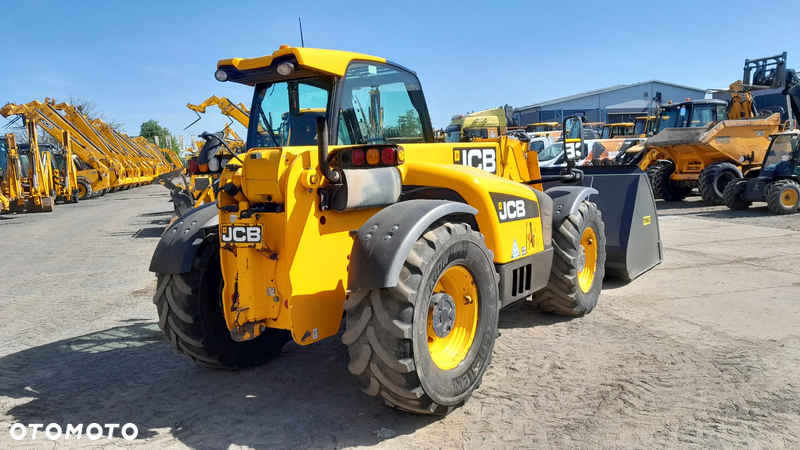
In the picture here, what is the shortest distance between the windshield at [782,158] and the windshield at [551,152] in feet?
20.2

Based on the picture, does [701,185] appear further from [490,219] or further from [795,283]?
[490,219]

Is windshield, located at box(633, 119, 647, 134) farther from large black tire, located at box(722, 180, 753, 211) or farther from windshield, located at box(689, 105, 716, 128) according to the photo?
large black tire, located at box(722, 180, 753, 211)

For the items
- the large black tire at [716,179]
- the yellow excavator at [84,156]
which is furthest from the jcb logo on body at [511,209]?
the yellow excavator at [84,156]

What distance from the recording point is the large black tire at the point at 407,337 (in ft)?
10.4

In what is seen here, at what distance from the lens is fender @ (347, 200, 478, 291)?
3.17m

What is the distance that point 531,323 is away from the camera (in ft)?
18.0

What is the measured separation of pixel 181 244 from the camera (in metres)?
4.03

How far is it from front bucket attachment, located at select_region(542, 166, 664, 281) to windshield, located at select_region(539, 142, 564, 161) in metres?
11.7

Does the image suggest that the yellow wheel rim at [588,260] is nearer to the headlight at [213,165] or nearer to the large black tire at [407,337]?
the large black tire at [407,337]

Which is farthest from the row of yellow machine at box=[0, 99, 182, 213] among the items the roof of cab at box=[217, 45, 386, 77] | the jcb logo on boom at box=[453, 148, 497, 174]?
the jcb logo on boom at box=[453, 148, 497, 174]

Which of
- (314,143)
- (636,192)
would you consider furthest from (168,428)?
(636,192)

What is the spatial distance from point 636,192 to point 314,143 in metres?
4.21

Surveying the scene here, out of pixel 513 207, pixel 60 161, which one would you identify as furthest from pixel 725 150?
pixel 60 161

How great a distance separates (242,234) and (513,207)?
6.54 feet
